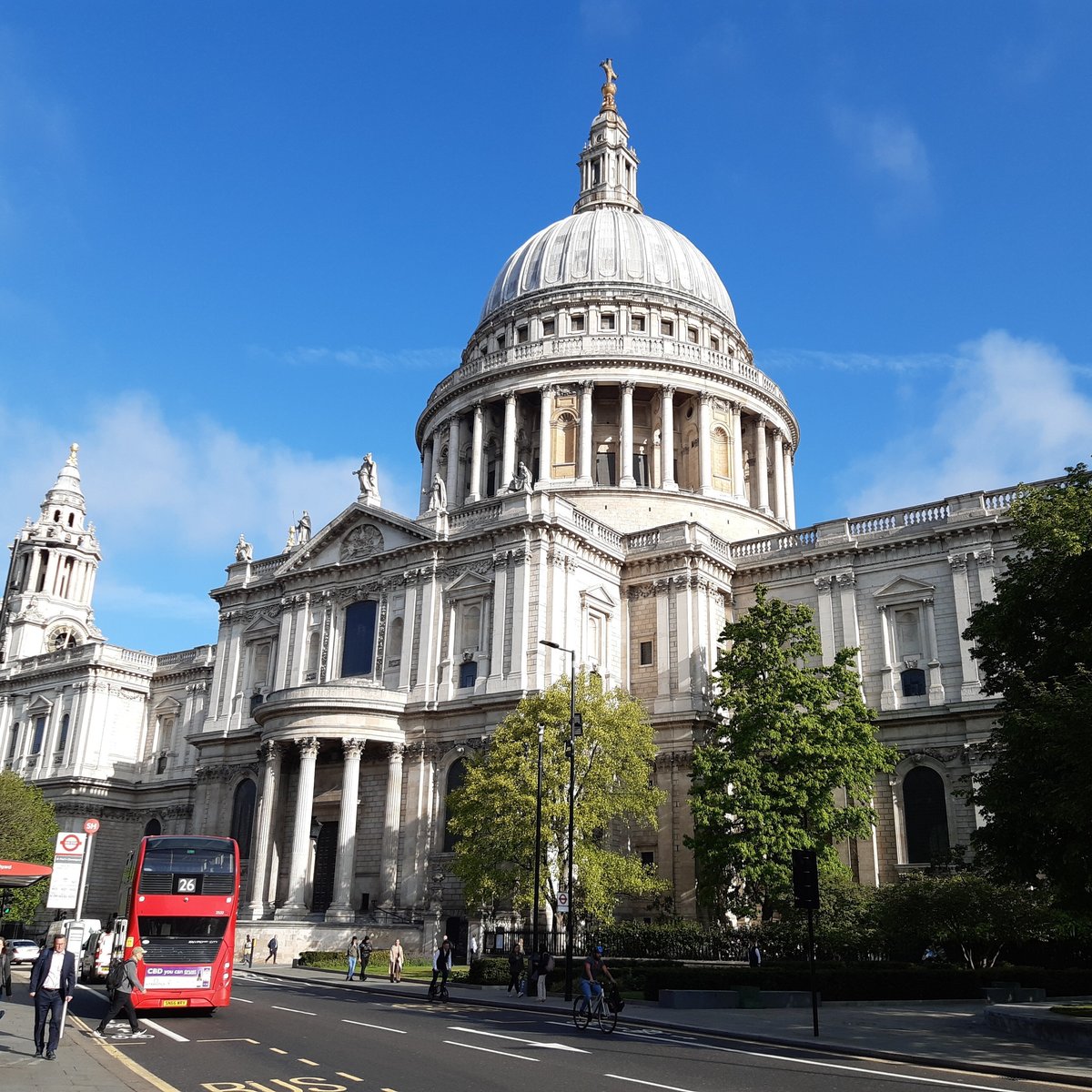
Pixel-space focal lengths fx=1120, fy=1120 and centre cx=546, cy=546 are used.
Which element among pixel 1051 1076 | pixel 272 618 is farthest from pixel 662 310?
pixel 1051 1076

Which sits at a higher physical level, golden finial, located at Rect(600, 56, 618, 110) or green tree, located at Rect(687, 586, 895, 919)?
golden finial, located at Rect(600, 56, 618, 110)

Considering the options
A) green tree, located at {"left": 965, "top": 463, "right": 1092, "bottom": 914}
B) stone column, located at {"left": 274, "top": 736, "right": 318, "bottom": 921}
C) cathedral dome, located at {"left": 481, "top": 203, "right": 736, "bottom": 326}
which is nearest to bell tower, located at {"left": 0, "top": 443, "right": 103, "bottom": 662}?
cathedral dome, located at {"left": 481, "top": 203, "right": 736, "bottom": 326}

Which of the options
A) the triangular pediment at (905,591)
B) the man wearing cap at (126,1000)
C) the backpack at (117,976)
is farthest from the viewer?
the triangular pediment at (905,591)

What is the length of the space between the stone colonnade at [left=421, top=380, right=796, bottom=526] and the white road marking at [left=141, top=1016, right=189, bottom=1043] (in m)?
45.6

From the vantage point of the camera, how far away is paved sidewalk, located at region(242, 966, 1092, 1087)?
18.5 metres

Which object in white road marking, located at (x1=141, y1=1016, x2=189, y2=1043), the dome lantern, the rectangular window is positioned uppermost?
the dome lantern

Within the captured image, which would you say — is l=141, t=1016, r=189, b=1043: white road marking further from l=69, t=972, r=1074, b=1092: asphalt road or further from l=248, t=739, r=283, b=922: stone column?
l=248, t=739, r=283, b=922: stone column

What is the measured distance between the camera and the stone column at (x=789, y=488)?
245 ft

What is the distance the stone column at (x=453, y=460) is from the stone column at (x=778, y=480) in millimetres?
21010

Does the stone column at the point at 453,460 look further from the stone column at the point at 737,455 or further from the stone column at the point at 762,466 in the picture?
the stone column at the point at 762,466

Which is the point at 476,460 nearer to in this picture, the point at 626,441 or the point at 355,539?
the point at 626,441

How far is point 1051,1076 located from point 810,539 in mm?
40189

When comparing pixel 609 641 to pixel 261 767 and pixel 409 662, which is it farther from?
pixel 261 767

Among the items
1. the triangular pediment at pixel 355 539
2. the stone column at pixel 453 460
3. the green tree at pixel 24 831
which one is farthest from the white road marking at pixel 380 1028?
the stone column at pixel 453 460
